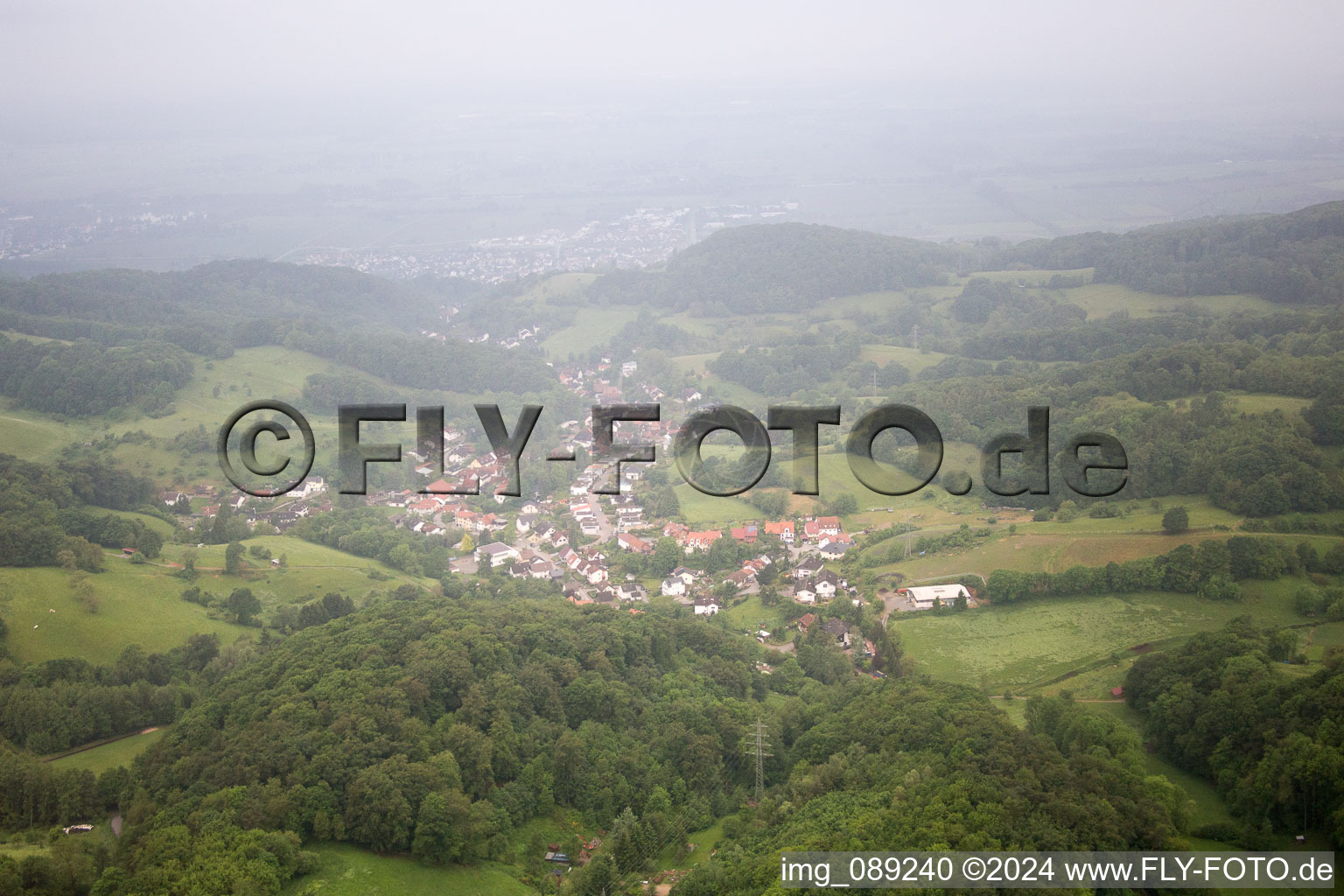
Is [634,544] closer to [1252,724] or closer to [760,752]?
[760,752]

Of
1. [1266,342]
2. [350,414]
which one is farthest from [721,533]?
[1266,342]

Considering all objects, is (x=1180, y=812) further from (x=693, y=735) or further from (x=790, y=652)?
(x=790, y=652)

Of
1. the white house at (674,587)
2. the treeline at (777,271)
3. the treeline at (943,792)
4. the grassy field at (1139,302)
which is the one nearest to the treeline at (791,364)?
the treeline at (777,271)

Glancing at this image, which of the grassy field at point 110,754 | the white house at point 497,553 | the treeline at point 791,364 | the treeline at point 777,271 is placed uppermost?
the treeline at point 777,271

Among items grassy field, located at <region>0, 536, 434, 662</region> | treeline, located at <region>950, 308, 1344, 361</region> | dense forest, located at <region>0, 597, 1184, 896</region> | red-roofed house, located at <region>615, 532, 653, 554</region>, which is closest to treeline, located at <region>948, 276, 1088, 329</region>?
treeline, located at <region>950, 308, 1344, 361</region>

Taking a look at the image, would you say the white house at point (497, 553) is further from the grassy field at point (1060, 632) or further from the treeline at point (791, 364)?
the treeline at point (791, 364)

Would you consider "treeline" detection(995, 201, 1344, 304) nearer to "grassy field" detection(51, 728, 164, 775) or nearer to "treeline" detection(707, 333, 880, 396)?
"treeline" detection(707, 333, 880, 396)
